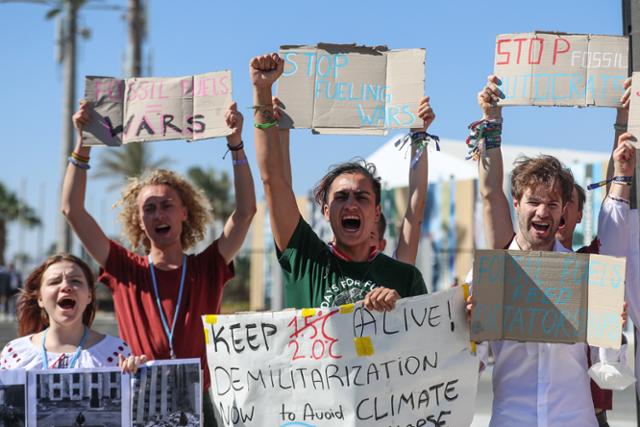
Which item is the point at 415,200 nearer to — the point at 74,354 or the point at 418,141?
the point at 418,141

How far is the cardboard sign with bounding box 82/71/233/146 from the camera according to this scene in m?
4.48

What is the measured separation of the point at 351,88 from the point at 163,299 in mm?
1282

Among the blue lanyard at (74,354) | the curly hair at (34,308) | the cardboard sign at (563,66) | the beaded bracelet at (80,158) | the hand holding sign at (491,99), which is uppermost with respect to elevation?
the cardboard sign at (563,66)

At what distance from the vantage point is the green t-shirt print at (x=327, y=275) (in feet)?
12.1

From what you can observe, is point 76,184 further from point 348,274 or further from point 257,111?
point 348,274

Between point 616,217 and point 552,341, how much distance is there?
57cm

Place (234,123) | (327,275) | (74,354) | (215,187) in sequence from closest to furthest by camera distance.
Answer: (327,275)
(74,354)
(234,123)
(215,187)

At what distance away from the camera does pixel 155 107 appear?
15.0 ft

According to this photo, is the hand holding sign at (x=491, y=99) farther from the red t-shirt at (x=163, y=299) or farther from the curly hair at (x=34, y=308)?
the curly hair at (x=34, y=308)

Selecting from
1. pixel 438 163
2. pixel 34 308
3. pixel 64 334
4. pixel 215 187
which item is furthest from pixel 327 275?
pixel 215 187

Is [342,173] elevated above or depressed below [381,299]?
above

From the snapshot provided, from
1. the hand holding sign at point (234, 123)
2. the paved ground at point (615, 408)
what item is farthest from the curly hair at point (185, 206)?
the paved ground at point (615, 408)

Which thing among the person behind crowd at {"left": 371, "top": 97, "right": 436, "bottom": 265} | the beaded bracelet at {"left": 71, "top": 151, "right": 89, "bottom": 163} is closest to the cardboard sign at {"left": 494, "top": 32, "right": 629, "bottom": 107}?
the person behind crowd at {"left": 371, "top": 97, "right": 436, "bottom": 265}

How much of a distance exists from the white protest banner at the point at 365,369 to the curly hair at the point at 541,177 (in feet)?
1.53
